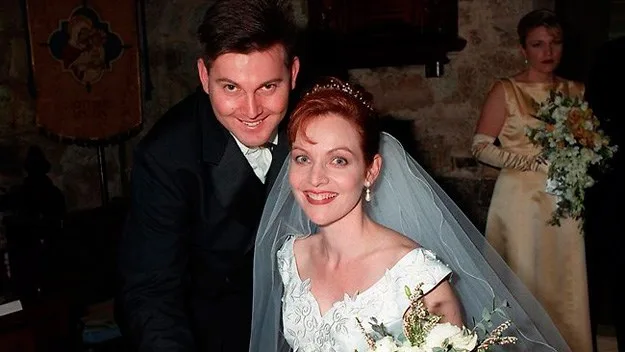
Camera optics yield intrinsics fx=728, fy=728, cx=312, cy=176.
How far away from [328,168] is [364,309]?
41 centimetres

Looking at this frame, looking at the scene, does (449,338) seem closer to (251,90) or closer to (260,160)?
(251,90)

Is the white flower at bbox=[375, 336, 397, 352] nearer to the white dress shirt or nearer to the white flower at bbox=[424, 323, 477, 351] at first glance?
the white flower at bbox=[424, 323, 477, 351]

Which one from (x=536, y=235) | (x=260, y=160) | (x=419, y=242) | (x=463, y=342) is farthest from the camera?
(x=536, y=235)

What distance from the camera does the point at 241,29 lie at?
6.89ft

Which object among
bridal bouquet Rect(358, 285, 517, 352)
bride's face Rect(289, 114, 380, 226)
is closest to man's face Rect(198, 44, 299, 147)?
bride's face Rect(289, 114, 380, 226)

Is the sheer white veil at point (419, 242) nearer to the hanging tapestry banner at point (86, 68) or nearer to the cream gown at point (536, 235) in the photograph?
the cream gown at point (536, 235)

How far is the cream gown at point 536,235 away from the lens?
433 cm

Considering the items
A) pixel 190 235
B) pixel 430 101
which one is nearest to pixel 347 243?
pixel 190 235

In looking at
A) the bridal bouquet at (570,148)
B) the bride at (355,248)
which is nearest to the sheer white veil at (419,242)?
the bride at (355,248)

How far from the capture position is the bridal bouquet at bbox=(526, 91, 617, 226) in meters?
4.14

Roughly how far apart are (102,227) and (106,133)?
Answer: 1.01m

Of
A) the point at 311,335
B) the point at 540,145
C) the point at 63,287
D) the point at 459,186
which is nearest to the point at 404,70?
the point at 459,186

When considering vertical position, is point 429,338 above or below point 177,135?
below

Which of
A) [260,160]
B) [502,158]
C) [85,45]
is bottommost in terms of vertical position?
[502,158]
